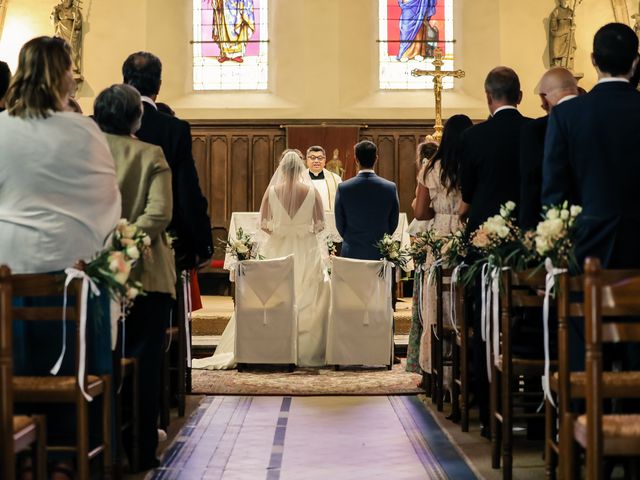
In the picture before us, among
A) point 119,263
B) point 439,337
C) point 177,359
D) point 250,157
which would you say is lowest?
point 177,359

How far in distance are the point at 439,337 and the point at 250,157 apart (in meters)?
9.12

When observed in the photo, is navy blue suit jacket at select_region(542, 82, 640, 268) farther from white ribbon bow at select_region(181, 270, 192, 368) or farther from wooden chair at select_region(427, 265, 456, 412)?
white ribbon bow at select_region(181, 270, 192, 368)

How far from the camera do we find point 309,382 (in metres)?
8.96

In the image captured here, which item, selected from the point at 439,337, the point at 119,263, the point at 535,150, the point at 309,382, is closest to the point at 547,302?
the point at 535,150

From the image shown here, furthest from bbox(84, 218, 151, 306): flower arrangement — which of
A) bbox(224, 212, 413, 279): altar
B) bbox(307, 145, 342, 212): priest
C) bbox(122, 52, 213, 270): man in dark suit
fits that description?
bbox(307, 145, 342, 212): priest

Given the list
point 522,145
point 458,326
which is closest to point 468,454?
point 458,326

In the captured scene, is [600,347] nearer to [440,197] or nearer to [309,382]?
[440,197]

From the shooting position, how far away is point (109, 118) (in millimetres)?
5262

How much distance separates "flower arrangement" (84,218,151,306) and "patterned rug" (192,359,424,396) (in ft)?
12.3

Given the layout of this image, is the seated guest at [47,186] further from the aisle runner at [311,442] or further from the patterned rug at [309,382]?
the patterned rug at [309,382]

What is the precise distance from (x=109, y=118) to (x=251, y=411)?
286 cm

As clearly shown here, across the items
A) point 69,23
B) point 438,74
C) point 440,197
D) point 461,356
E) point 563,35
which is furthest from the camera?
point 563,35

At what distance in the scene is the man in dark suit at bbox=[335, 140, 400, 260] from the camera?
393 inches

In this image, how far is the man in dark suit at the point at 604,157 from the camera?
451 centimetres
